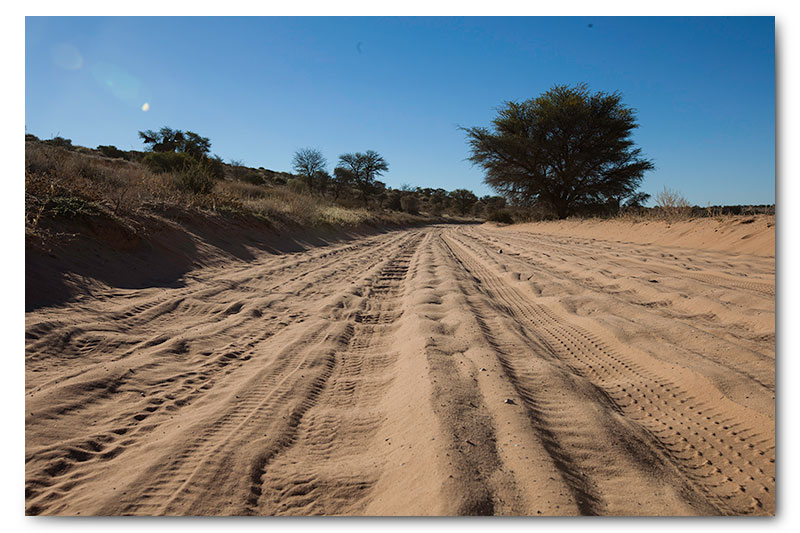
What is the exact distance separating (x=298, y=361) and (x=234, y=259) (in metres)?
4.73

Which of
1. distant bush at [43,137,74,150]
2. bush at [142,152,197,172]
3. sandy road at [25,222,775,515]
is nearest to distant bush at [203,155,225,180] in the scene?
bush at [142,152,197,172]

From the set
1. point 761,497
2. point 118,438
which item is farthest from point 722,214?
point 118,438

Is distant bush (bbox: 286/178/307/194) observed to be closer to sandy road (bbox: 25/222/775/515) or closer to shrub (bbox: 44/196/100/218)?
shrub (bbox: 44/196/100/218)

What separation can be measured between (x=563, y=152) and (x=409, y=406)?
2179 centimetres

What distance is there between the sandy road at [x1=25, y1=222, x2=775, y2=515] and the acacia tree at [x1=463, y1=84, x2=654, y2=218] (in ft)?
60.8

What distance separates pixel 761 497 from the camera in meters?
1.37

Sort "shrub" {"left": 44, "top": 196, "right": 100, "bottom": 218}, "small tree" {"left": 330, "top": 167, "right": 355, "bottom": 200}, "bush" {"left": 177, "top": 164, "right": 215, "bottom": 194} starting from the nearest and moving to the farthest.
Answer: "shrub" {"left": 44, "top": 196, "right": 100, "bottom": 218} < "bush" {"left": 177, "top": 164, "right": 215, "bottom": 194} < "small tree" {"left": 330, "top": 167, "right": 355, "bottom": 200}

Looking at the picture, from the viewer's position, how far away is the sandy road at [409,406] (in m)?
1.35

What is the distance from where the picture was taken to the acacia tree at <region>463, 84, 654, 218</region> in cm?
1984

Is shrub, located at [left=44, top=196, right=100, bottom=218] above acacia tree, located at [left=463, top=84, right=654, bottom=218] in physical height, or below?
below

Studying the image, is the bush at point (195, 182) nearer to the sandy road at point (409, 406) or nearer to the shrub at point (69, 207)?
the shrub at point (69, 207)

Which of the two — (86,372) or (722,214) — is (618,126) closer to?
(722,214)

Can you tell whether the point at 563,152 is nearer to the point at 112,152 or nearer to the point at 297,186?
the point at 297,186

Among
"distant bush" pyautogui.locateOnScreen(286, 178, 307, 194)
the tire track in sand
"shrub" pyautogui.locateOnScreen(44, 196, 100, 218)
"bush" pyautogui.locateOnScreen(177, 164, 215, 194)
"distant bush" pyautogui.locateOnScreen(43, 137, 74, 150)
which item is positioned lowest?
the tire track in sand
